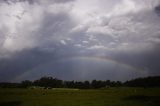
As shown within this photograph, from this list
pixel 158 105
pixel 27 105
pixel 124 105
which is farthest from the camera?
pixel 27 105

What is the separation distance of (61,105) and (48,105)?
108 inches

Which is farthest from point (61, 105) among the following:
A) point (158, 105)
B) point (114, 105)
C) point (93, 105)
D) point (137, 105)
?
point (158, 105)

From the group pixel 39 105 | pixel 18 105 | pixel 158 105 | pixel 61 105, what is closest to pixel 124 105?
pixel 158 105

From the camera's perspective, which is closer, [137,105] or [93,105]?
[137,105]

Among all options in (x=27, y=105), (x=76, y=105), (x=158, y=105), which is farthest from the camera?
(x=27, y=105)

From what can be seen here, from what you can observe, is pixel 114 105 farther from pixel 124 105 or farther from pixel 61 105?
pixel 61 105

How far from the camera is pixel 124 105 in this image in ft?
147

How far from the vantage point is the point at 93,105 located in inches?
1874

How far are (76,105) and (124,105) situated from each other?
29.9 feet

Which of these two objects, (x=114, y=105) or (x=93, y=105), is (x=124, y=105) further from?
(x=93, y=105)

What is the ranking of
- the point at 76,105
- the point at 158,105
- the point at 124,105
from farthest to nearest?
the point at 76,105
the point at 124,105
the point at 158,105

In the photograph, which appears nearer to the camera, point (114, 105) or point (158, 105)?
point (158, 105)

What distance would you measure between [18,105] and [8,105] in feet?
7.32

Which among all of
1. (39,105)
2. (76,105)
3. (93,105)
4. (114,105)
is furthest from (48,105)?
(114,105)
